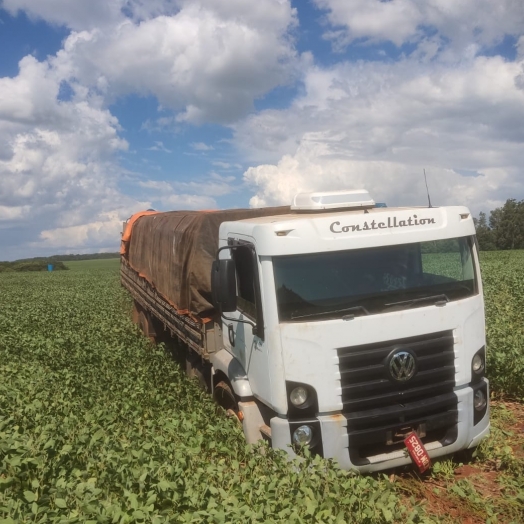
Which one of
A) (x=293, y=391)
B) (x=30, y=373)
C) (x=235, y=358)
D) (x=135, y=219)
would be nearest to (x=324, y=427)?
(x=293, y=391)

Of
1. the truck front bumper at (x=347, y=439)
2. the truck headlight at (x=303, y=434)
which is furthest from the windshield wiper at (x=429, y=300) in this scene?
the truck headlight at (x=303, y=434)

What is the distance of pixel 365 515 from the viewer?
4.59 meters

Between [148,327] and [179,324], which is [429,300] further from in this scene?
[148,327]

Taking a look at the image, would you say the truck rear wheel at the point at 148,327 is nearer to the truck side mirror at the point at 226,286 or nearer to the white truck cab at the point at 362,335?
the white truck cab at the point at 362,335

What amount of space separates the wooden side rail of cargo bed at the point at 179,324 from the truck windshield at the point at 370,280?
235 centimetres

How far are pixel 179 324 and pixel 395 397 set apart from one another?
14.4ft

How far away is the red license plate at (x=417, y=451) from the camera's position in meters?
5.77

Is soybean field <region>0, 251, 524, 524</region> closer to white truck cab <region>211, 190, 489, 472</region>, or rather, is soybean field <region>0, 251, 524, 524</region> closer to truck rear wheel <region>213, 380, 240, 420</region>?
truck rear wheel <region>213, 380, 240, 420</region>

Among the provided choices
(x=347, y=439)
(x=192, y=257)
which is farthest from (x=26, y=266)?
(x=347, y=439)

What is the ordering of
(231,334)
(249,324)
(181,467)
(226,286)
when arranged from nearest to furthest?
(181,467), (226,286), (249,324), (231,334)

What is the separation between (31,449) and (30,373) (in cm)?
495

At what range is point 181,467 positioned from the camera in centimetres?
516

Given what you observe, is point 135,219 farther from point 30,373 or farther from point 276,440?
point 276,440

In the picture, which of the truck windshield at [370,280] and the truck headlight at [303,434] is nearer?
the truck headlight at [303,434]
